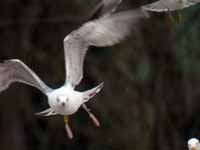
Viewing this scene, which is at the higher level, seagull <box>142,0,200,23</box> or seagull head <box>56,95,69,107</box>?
seagull <box>142,0,200,23</box>

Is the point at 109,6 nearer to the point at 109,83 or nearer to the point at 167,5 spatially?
the point at 167,5

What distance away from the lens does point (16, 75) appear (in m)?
2.44

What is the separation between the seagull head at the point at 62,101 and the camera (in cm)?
221

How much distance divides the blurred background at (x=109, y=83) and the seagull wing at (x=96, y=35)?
1.15 metres

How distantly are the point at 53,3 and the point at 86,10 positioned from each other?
0.69 feet

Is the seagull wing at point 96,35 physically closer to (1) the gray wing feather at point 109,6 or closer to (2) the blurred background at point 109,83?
(1) the gray wing feather at point 109,6

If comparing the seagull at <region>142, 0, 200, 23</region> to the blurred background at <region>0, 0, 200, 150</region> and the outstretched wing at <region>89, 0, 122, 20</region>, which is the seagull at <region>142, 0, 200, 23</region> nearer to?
the outstretched wing at <region>89, 0, 122, 20</region>

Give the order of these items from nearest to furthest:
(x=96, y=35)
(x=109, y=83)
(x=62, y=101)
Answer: (x=62, y=101) → (x=96, y=35) → (x=109, y=83)

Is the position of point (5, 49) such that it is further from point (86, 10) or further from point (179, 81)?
point (179, 81)

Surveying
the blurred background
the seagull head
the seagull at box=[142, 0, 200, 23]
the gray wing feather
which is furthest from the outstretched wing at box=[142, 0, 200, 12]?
the blurred background

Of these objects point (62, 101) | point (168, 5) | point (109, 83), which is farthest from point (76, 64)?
point (109, 83)

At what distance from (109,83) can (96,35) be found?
64.9 inches

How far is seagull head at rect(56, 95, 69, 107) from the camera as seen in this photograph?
2.21 m

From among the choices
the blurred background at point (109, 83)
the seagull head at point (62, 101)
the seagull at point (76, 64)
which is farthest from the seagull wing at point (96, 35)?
the blurred background at point (109, 83)
